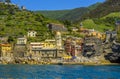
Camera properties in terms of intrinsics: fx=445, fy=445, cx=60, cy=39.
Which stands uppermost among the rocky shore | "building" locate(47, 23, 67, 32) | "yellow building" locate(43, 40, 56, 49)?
A: "building" locate(47, 23, 67, 32)

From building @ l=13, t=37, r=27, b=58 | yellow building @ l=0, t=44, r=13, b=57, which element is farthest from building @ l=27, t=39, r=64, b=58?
yellow building @ l=0, t=44, r=13, b=57

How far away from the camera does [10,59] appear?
13000 centimetres

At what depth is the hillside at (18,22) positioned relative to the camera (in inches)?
5823

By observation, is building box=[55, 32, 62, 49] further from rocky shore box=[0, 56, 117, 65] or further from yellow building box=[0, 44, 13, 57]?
yellow building box=[0, 44, 13, 57]

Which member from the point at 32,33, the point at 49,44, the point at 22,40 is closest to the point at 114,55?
the point at 49,44

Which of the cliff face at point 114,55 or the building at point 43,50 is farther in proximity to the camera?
the cliff face at point 114,55

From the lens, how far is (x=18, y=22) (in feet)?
511

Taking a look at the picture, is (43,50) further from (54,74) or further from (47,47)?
(54,74)

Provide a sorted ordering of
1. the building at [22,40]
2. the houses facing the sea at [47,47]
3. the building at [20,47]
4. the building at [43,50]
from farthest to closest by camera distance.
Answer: the building at [22,40], the building at [43,50], the houses facing the sea at [47,47], the building at [20,47]

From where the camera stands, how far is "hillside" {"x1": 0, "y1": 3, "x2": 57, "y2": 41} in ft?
485

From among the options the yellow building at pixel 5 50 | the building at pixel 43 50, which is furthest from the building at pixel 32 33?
the yellow building at pixel 5 50

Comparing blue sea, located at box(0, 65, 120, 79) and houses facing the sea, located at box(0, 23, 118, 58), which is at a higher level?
houses facing the sea, located at box(0, 23, 118, 58)

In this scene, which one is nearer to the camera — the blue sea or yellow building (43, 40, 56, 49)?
the blue sea

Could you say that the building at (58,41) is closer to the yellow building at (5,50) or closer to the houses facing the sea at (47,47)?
the houses facing the sea at (47,47)
